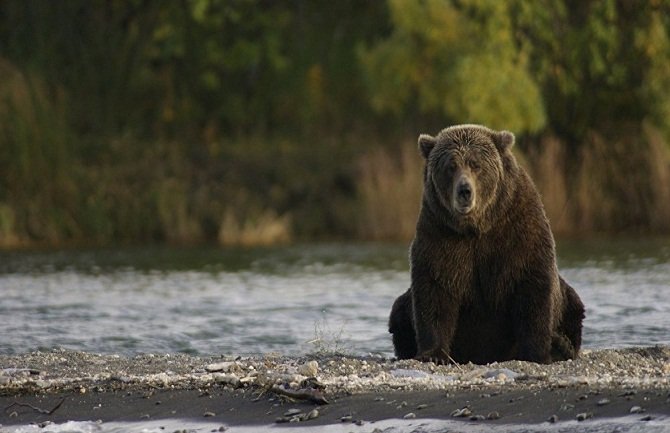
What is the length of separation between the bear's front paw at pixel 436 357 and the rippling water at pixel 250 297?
182 cm

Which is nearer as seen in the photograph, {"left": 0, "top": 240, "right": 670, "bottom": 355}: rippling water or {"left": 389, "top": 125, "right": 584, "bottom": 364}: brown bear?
{"left": 389, "top": 125, "right": 584, "bottom": 364}: brown bear

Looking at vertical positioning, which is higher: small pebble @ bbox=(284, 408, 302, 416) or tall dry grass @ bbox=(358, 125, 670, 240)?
small pebble @ bbox=(284, 408, 302, 416)

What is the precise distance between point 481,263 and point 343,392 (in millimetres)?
1765

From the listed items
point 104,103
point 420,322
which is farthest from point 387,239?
point 420,322

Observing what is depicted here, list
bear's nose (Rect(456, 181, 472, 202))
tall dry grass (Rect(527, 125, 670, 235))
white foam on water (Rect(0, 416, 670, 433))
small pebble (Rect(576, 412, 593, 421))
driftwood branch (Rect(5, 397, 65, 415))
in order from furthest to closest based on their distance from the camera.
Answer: tall dry grass (Rect(527, 125, 670, 235))
bear's nose (Rect(456, 181, 472, 202))
driftwood branch (Rect(5, 397, 65, 415))
small pebble (Rect(576, 412, 593, 421))
white foam on water (Rect(0, 416, 670, 433))

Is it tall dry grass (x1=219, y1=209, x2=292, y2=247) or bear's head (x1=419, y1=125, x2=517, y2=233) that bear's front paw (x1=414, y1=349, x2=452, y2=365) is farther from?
tall dry grass (x1=219, y1=209, x2=292, y2=247)

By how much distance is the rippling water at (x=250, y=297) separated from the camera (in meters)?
13.0

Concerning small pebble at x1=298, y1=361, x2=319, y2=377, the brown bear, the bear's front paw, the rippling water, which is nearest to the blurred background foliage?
the rippling water

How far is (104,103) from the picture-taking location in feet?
126

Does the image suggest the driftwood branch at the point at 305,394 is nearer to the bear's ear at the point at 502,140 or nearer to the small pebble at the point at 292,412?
the small pebble at the point at 292,412

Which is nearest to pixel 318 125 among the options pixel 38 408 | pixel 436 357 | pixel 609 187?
pixel 609 187

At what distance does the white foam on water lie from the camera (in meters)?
7.02

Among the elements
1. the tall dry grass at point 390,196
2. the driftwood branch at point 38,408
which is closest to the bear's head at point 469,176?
the driftwood branch at point 38,408

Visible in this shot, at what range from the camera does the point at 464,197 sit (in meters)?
9.41
